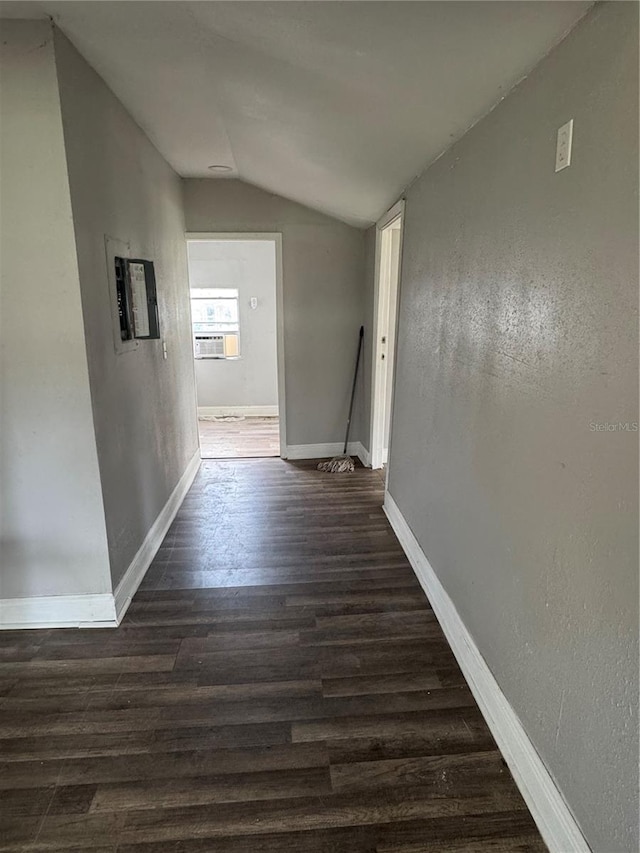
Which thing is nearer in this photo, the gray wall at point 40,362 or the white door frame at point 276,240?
the gray wall at point 40,362

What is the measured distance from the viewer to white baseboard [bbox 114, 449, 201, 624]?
2.23 meters

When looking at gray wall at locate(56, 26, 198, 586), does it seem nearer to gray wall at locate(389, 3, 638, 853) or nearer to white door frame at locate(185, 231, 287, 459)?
white door frame at locate(185, 231, 287, 459)

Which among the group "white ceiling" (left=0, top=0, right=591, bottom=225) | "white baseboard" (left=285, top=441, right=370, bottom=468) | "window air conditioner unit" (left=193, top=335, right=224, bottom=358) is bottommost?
"white baseboard" (left=285, top=441, right=370, bottom=468)

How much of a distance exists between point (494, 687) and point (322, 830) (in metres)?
0.71

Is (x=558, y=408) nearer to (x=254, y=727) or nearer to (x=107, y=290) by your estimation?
(x=254, y=727)

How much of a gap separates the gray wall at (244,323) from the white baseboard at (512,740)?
440cm

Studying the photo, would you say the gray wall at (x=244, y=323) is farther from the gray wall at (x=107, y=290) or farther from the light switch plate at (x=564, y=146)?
the light switch plate at (x=564, y=146)

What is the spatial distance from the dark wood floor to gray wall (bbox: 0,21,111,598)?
0.38 m

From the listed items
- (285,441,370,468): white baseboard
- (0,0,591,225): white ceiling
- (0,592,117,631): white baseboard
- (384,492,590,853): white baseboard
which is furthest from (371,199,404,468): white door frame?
(0,592,117,631): white baseboard

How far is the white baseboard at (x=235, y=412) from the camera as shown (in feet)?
Result: 20.6

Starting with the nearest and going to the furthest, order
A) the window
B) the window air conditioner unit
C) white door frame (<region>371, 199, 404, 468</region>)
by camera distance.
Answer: white door frame (<region>371, 199, 404, 468</region>) → the window → the window air conditioner unit

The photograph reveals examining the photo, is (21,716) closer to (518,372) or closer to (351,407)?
(518,372)

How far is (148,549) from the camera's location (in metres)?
2.65

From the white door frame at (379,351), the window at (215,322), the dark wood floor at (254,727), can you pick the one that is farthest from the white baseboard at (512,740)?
the window at (215,322)
